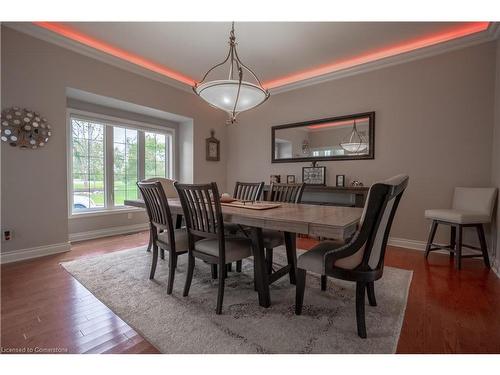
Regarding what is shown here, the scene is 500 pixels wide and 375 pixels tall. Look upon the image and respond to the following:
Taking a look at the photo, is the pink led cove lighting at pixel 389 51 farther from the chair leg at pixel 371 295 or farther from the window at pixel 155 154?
the chair leg at pixel 371 295

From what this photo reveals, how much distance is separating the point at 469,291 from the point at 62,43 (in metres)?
5.02

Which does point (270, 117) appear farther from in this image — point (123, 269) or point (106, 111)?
point (123, 269)

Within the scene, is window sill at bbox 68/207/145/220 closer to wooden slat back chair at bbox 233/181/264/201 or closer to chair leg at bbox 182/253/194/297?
wooden slat back chair at bbox 233/181/264/201

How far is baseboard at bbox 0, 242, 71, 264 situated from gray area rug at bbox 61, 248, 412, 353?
2.38ft

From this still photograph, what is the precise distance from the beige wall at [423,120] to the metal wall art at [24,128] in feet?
12.3

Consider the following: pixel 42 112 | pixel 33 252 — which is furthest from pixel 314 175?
pixel 33 252

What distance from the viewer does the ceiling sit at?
9.25ft

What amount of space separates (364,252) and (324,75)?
3.34 m

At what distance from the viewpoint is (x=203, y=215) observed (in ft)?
5.97

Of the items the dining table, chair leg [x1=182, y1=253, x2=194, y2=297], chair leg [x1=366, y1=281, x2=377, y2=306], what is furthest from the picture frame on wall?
chair leg [x1=366, y1=281, x2=377, y2=306]

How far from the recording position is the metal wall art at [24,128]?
8.70 ft

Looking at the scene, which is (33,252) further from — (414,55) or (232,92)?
(414,55)

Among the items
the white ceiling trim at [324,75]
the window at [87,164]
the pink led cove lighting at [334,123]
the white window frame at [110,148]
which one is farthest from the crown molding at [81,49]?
the pink led cove lighting at [334,123]

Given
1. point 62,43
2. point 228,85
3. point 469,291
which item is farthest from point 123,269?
point 469,291
